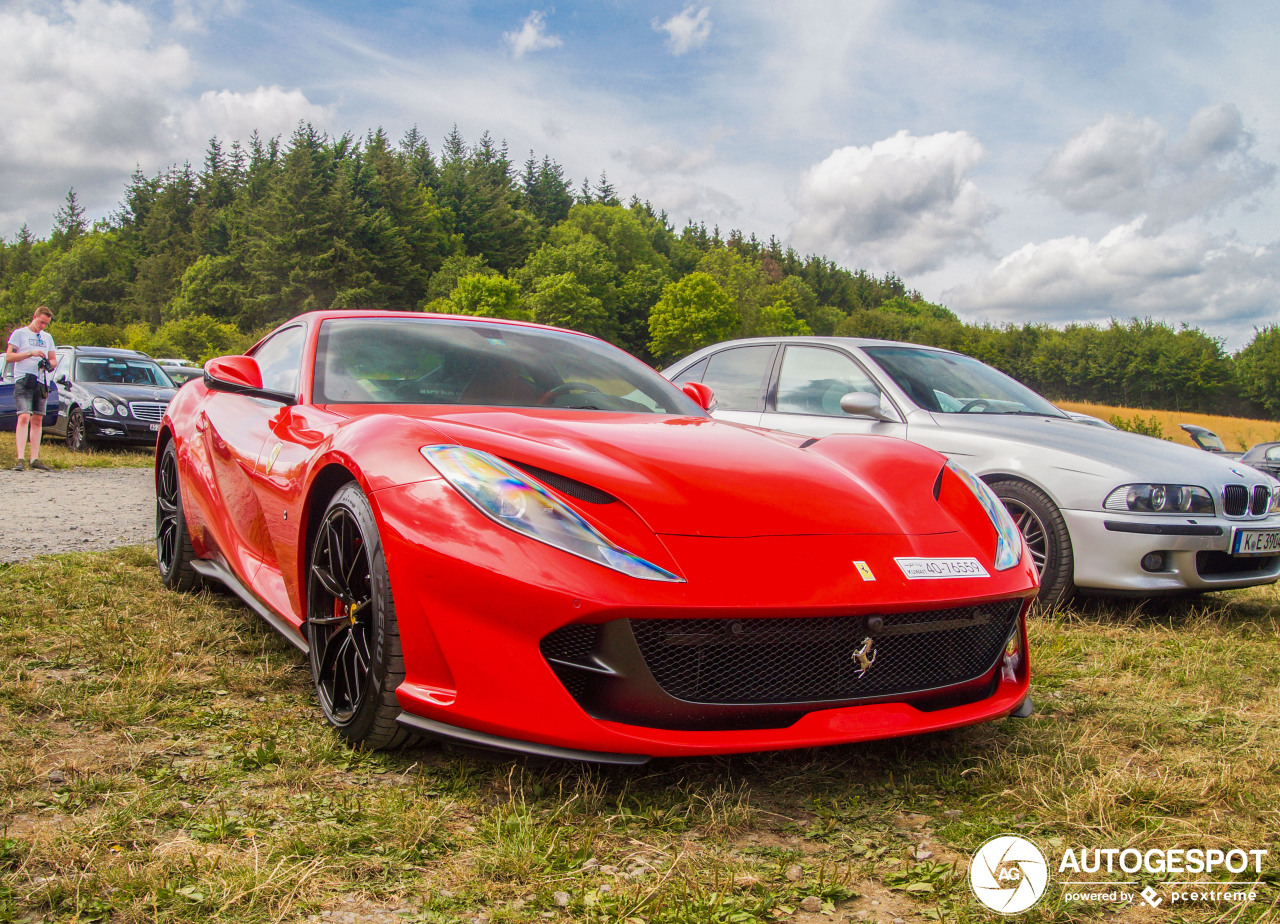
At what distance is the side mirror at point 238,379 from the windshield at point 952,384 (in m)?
3.31

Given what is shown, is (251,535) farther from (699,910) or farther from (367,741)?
(699,910)

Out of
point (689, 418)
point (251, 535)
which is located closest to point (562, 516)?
point (689, 418)

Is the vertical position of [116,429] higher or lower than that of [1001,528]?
lower

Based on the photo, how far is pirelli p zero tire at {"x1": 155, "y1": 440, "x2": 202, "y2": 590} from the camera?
155 inches

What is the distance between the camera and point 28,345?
946 centimetres

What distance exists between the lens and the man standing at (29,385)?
9227 mm

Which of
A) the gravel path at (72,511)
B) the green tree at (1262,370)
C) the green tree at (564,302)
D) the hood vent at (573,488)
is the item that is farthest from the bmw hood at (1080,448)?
the green tree at (1262,370)

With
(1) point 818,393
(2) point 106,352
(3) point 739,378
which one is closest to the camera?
(1) point 818,393

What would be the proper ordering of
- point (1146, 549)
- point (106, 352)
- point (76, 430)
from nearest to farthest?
point (1146, 549)
point (76, 430)
point (106, 352)

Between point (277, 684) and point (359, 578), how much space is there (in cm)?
81

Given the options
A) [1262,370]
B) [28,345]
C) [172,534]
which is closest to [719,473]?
[172,534]

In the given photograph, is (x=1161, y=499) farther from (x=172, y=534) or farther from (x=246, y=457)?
(x=172, y=534)

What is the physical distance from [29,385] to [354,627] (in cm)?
883

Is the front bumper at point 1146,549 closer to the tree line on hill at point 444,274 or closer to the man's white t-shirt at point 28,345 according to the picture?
the man's white t-shirt at point 28,345
